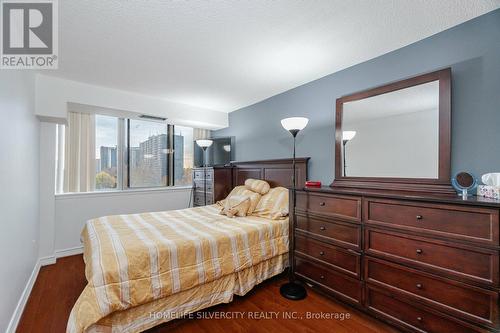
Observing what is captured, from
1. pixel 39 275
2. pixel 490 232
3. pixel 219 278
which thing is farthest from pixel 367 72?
pixel 39 275

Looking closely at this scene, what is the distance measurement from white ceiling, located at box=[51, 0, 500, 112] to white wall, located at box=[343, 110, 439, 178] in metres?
0.77

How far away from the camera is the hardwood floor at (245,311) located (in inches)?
71.6

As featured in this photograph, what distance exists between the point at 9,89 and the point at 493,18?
154 inches

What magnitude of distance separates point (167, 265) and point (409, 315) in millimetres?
1900

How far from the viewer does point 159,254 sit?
176cm

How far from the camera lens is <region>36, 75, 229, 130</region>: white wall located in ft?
9.33

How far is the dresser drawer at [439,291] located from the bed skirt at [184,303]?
111 centimetres

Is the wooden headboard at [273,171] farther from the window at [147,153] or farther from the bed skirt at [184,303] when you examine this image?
the window at [147,153]

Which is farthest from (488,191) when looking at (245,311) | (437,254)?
(245,311)

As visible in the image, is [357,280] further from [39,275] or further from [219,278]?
[39,275]

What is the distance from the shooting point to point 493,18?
1724 mm

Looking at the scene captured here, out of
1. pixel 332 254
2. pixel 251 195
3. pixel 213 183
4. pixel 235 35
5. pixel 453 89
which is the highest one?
pixel 235 35

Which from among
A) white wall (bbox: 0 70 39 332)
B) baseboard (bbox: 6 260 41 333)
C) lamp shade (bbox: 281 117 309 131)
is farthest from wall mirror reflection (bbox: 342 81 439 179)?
baseboard (bbox: 6 260 41 333)

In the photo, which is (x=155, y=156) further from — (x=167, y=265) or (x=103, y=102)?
(x=167, y=265)
